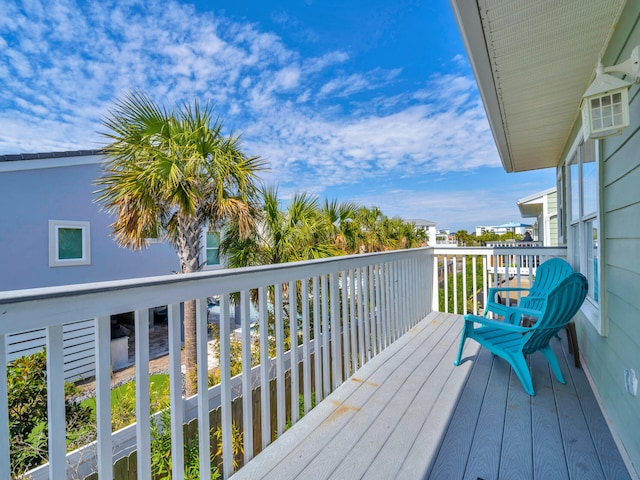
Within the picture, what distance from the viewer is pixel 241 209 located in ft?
14.8

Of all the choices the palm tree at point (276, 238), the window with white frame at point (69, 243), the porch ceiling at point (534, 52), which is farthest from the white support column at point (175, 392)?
the window with white frame at point (69, 243)

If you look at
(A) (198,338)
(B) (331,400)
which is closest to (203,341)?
(A) (198,338)

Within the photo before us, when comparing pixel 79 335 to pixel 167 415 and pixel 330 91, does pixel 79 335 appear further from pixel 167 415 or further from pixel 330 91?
pixel 330 91

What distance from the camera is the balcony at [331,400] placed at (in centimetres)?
101

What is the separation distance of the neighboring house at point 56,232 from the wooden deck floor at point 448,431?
4.03m

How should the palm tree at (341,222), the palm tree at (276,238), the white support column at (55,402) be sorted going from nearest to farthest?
the white support column at (55,402)
the palm tree at (276,238)
the palm tree at (341,222)

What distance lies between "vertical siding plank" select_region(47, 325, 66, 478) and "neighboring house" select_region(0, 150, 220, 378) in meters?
4.51

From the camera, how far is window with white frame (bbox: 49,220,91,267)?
20.8ft

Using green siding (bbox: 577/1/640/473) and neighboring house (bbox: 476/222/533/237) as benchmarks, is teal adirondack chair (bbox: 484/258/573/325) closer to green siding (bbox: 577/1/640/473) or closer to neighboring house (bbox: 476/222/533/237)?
green siding (bbox: 577/1/640/473)

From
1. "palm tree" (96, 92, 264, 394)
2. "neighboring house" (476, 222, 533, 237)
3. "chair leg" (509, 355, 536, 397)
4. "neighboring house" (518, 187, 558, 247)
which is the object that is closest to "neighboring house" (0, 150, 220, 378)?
"palm tree" (96, 92, 264, 394)

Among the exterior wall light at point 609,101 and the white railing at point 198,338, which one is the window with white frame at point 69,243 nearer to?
the white railing at point 198,338

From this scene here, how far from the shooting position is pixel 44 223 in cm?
619

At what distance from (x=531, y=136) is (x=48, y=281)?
29.3ft

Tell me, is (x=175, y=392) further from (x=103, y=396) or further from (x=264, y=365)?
(x=264, y=365)
